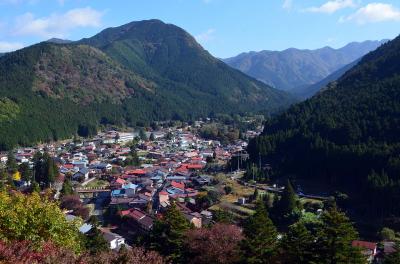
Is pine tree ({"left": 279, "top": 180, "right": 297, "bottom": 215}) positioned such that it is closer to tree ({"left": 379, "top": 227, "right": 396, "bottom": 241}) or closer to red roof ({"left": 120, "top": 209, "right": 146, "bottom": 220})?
tree ({"left": 379, "top": 227, "right": 396, "bottom": 241})

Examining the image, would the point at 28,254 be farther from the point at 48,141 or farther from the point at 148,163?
the point at 48,141

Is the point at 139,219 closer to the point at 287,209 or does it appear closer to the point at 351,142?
the point at 287,209

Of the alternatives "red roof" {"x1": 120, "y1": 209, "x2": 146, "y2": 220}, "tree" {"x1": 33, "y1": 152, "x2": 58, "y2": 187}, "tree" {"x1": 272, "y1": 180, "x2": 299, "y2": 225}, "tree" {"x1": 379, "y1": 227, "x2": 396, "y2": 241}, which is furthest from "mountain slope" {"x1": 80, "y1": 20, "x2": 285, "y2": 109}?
"tree" {"x1": 379, "y1": 227, "x2": 396, "y2": 241}

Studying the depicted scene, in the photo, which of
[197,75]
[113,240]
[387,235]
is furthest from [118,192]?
[197,75]

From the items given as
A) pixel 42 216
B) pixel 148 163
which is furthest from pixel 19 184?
pixel 42 216

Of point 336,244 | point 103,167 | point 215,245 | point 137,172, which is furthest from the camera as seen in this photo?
point 103,167
